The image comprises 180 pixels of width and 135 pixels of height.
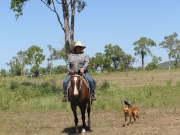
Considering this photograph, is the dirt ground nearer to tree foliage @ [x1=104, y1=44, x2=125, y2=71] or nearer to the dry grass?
the dry grass

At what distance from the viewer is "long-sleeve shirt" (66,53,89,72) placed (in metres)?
8.98

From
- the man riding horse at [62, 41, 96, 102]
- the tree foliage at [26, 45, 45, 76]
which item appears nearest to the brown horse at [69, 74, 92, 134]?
the man riding horse at [62, 41, 96, 102]

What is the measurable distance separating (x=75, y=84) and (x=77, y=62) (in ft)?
3.08

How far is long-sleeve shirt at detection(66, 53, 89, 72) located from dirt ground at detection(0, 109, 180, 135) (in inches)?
69.4

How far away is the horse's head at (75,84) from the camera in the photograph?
26.8ft

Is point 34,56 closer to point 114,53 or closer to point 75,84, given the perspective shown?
point 114,53

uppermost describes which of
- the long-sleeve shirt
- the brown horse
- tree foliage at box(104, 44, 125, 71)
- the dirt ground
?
tree foliage at box(104, 44, 125, 71)

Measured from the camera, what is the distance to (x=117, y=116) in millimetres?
11758

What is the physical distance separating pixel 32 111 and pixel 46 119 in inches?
94.7

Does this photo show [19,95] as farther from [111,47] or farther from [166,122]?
[111,47]

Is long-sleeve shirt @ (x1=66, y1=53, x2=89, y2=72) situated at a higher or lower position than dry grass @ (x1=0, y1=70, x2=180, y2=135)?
higher

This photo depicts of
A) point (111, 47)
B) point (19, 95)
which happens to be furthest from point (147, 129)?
point (111, 47)

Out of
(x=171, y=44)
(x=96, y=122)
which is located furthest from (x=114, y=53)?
(x=96, y=122)

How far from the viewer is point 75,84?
26.9 ft
